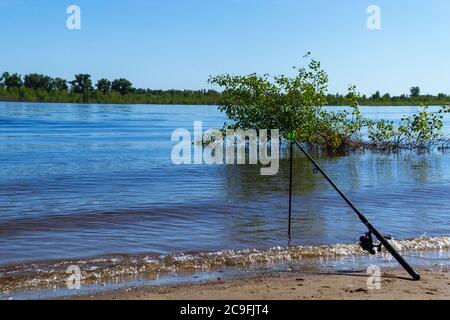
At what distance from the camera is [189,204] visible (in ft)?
50.9

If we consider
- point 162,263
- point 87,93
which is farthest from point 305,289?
point 87,93

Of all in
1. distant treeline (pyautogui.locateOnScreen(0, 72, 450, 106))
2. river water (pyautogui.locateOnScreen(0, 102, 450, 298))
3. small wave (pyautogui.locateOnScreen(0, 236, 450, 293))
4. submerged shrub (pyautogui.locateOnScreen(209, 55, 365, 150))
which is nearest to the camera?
small wave (pyautogui.locateOnScreen(0, 236, 450, 293))

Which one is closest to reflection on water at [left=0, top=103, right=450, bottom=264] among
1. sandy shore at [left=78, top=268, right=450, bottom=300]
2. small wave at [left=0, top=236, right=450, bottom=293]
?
small wave at [left=0, top=236, right=450, bottom=293]

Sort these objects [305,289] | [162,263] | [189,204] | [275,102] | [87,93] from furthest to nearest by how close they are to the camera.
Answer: [87,93] → [275,102] → [189,204] → [162,263] → [305,289]

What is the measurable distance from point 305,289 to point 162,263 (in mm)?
Answer: 2832

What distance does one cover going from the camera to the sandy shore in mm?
6902

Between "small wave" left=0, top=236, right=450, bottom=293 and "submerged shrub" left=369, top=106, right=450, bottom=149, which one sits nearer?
"small wave" left=0, top=236, right=450, bottom=293

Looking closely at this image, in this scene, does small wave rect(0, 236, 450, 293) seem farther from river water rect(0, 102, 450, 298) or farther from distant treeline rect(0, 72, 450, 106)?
distant treeline rect(0, 72, 450, 106)

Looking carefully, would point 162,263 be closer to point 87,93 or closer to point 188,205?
point 188,205

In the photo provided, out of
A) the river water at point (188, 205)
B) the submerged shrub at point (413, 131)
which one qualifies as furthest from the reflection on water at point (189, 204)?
the submerged shrub at point (413, 131)

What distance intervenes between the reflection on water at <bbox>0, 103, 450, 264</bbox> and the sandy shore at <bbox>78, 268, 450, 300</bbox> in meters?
2.46

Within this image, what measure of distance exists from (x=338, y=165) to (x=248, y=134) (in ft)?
16.6
